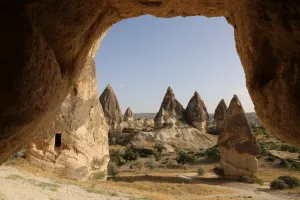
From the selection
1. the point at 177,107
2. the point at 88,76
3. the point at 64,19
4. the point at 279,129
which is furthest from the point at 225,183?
the point at 177,107

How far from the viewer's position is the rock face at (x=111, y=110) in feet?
125

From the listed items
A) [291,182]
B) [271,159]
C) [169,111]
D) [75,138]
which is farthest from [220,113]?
[75,138]

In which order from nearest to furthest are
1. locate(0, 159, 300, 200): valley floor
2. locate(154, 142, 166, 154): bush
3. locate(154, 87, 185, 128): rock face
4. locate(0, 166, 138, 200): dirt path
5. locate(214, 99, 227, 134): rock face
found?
1. locate(0, 166, 138, 200): dirt path
2. locate(0, 159, 300, 200): valley floor
3. locate(154, 142, 166, 154): bush
4. locate(154, 87, 185, 128): rock face
5. locate(214, 99, 227, 134): rock face

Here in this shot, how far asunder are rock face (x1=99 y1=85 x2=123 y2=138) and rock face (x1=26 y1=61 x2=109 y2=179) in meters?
25.6

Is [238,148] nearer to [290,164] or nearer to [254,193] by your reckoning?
[254,193]

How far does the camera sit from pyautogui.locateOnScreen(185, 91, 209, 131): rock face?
4062cm

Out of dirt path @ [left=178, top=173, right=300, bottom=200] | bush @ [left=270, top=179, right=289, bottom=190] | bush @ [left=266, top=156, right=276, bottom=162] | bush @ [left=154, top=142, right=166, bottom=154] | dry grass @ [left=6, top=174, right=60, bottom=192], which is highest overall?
dry grass @ [left=6, top=174, right=60, bottom=192]

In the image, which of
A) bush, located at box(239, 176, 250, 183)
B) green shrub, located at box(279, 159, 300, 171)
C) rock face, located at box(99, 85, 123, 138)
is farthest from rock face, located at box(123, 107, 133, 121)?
bush, located at box(239, 176, 250, 183)

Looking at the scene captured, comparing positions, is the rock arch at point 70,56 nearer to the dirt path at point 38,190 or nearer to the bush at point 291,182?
the dirt path at point 38,190

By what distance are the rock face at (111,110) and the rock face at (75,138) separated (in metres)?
25.6

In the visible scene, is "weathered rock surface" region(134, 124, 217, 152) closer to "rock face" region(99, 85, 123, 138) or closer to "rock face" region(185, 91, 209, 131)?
"rock face" region(185, 91, 209, 131)

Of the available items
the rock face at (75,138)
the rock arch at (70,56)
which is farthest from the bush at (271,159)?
the rock arch at (70,56)

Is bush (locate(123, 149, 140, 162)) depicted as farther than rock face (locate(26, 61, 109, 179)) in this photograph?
Yes

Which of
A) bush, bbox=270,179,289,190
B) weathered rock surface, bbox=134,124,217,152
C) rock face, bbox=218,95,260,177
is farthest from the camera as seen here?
weathered rock surface, bbox=134,124,217,152
